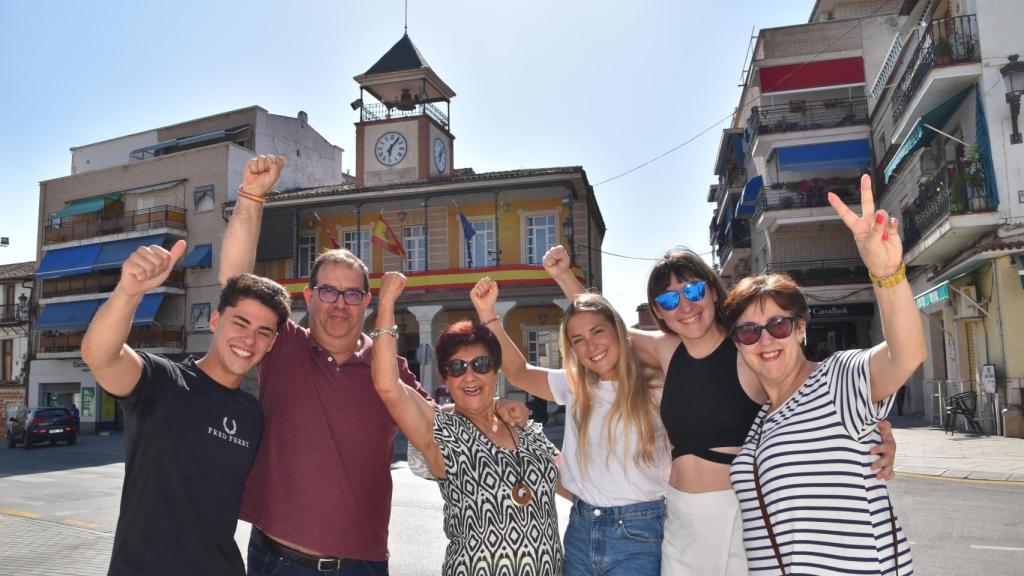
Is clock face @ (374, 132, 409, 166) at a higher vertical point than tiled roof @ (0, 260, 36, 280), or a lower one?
higher

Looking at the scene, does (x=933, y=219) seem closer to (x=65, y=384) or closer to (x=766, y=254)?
(x=766, y=254)

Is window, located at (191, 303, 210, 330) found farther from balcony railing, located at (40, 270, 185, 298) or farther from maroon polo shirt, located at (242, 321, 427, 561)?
maroon polo shirt, located at (242, 321, 427, 561)

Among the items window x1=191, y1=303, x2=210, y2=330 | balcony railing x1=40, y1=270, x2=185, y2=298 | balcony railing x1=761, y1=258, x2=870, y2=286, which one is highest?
balcony railing x1=40, y1=270, x2=185, y2=298

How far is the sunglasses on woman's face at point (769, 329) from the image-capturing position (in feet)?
8.84

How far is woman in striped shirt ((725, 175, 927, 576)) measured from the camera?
2.27 metres

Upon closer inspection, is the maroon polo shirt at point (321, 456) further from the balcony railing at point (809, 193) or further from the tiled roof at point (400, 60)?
the tiled roof at point (400, 60)

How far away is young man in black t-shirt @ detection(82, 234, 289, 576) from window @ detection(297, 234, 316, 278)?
2741 cm

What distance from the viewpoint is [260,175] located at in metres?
A: 3.69

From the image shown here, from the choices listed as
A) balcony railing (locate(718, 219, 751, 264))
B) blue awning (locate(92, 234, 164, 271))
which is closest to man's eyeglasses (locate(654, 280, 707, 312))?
balcony railing (locate(718, 219, 751, 264))

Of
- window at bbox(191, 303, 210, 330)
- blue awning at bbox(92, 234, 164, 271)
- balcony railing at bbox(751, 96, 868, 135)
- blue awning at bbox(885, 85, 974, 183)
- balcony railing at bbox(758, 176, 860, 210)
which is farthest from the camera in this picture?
blue awning at bbox(92, 234, 164, 271)

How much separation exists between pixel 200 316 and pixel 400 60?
1516 cm

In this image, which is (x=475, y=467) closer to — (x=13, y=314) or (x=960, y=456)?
(x=960, y=456)

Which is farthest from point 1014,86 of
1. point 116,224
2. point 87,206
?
point 87,206

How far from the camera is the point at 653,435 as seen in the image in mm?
3131
